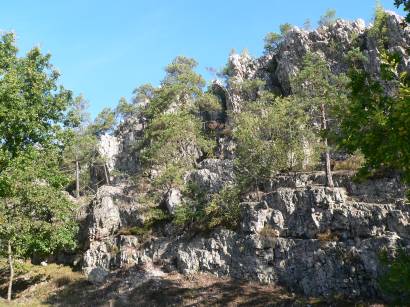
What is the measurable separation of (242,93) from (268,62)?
10.2 metres

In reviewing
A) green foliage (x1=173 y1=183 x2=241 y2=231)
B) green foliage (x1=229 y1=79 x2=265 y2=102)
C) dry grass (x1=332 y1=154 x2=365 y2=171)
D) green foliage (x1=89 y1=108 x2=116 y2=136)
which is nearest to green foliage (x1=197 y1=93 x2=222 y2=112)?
green foliage (x1=229 y1=79 x2=265 y2=102)

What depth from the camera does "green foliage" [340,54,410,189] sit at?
29.8 ft

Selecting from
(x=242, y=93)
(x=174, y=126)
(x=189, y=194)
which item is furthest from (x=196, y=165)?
(x=242, y=93)

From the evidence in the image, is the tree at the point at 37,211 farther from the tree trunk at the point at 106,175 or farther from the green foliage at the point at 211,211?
the tree trunk at the point at 106,175

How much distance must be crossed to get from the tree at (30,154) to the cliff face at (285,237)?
361 inches

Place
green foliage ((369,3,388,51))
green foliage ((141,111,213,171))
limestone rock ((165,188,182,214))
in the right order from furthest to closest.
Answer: green foliage ((369,3,388,51)) → green foliage ((141,111,213,171)) → limestone rock ((165,188,182,214))

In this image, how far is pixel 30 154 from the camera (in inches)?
949

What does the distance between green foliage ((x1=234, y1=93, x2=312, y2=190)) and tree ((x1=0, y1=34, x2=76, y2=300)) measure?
17.3 m

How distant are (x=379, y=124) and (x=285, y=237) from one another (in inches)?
913

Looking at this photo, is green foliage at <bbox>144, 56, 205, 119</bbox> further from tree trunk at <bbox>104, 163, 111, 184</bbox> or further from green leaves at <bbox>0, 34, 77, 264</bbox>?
green leaves at <bbox>0, 34, 77, 264</bbox>

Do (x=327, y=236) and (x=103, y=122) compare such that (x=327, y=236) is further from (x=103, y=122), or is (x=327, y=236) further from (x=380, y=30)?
(x=103, y=122)

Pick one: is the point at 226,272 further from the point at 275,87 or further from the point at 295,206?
the point at 275,87

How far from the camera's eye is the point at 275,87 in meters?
69.2

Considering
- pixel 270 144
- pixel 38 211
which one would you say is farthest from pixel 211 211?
pixel 38 211
